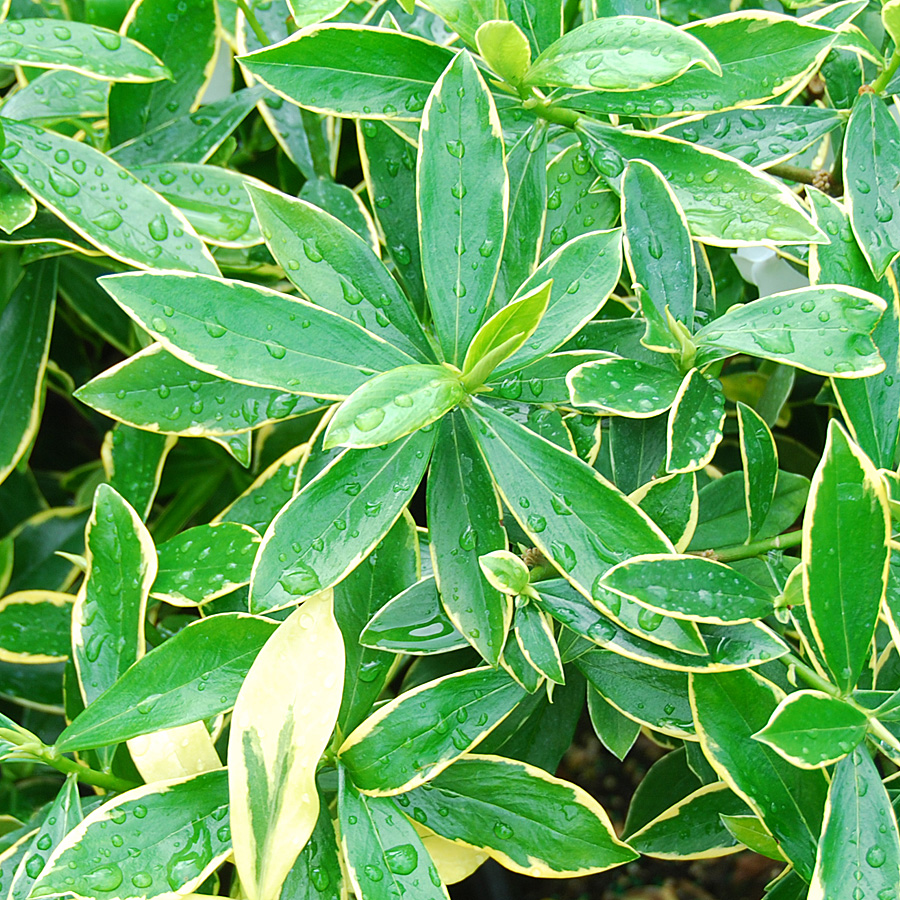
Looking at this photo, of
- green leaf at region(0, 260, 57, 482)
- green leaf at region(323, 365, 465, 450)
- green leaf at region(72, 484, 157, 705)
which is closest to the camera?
green leaf at region(323, 365, 465, 450)

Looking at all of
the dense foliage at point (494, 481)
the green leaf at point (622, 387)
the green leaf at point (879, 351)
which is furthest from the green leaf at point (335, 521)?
the green leaf at point (879, 351)

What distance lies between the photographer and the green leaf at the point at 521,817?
0.63m

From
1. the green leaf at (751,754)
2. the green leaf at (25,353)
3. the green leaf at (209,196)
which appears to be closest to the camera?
the green leaf at (751,754)

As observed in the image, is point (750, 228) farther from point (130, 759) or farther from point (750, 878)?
point (750, 878)

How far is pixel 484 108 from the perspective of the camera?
1.99ft

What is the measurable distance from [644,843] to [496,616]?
11.3 inches

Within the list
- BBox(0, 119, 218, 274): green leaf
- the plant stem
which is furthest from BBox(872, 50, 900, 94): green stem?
BBox(0, 119, 218, 274): green leaf

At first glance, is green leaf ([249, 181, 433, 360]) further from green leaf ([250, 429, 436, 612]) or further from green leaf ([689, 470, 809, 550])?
green leaf ([689, 470, 809, 550])

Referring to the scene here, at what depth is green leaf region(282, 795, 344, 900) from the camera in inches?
24.5

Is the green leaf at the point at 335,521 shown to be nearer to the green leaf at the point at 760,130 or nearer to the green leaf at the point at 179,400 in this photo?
the green leaf at the point at 179,400

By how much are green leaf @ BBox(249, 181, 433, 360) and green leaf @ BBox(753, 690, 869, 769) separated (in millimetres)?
328

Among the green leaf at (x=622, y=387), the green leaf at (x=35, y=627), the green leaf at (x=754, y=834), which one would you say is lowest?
the green leaf at (x=35, y=627)

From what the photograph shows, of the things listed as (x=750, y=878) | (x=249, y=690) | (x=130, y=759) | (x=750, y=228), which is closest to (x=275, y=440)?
(x=130, y=759)

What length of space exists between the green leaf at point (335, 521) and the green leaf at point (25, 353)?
1.70 ft
